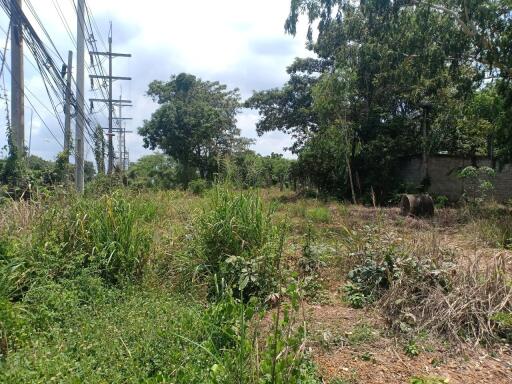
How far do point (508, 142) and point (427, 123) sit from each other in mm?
5519

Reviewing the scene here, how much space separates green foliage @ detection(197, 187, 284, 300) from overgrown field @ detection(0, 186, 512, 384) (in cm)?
2

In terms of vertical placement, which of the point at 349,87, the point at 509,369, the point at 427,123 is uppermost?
the point at 349,87

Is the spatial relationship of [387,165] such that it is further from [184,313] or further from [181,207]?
[184,313]

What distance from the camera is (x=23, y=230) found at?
5137mm

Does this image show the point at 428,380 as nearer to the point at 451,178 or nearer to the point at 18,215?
the point at 18,215

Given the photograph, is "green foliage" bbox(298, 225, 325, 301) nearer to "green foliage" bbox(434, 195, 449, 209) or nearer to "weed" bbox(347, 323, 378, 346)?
"weed" bbox(347, 323, 378, 346)

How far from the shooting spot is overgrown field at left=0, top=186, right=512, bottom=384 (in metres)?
2.95

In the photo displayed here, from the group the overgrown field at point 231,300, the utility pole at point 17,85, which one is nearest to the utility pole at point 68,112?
the utility pole at point 17,85

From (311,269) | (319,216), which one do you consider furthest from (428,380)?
(319,216)

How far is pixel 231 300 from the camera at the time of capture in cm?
338

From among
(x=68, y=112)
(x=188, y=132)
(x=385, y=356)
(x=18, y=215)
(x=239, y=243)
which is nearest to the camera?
(x=385, y=356)

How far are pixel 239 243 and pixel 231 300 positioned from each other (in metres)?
1.58

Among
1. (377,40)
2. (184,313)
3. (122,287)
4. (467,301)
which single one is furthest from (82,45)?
(467,301)

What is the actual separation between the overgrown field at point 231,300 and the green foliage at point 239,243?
16mm
